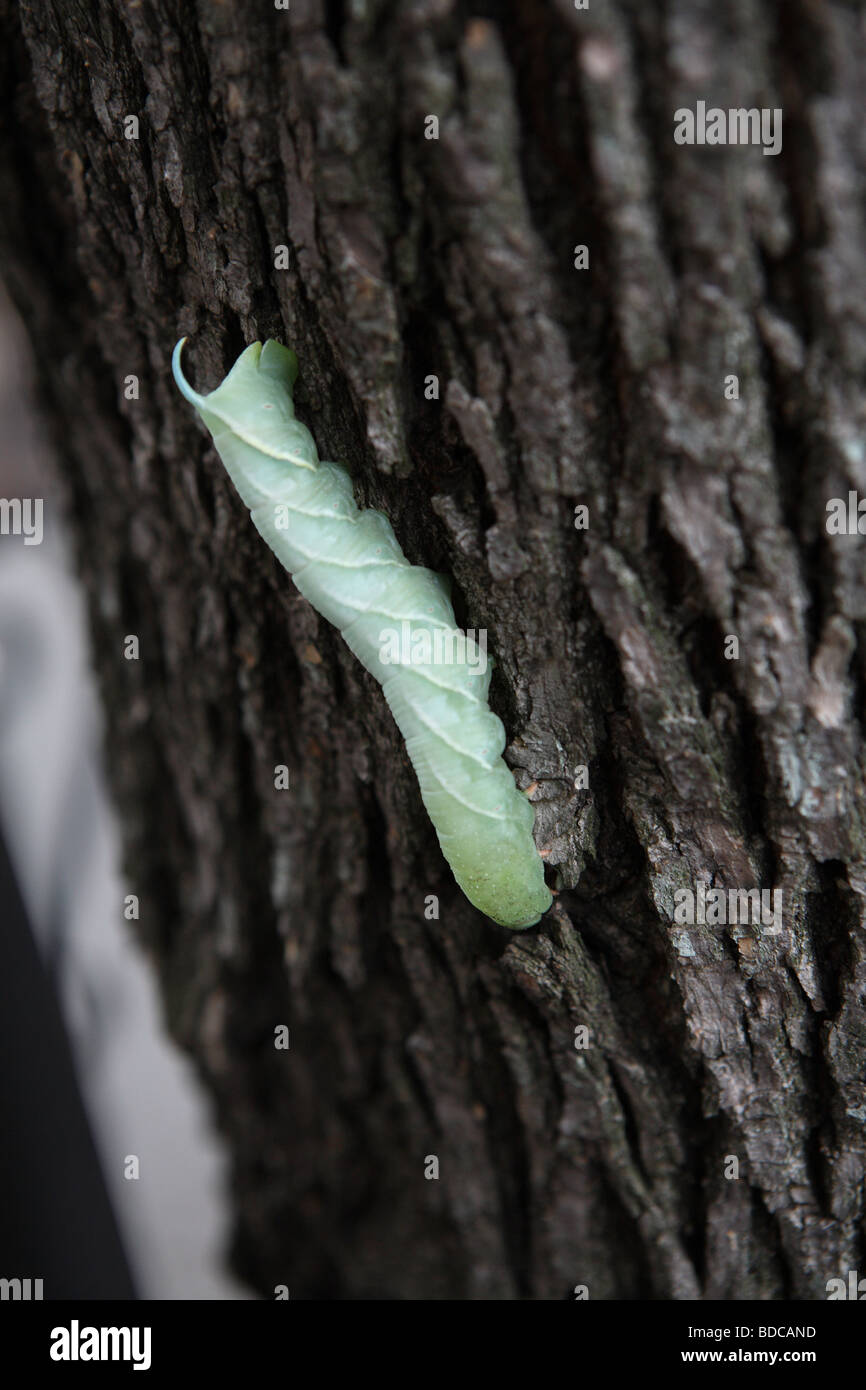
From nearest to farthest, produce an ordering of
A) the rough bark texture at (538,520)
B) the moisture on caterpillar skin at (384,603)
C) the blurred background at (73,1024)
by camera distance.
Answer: the rough bark texture at (538,520) < the moisture on caterpillar skin at (384,603) < the blurred background at (73,1024)

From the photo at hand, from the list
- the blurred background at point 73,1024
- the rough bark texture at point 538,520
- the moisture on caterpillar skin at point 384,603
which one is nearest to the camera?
the rough bark texture at point 538,520

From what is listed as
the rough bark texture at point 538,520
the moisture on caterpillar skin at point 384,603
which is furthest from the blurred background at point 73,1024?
the moisture on caterpillar skin at point 384,603

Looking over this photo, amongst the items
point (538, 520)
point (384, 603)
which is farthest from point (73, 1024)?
point (538, 520)

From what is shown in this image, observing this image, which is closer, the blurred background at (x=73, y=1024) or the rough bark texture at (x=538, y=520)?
the rough bark texture at (x=538, y=520)

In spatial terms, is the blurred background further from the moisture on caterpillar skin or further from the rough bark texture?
the moisture on caterpillar skin

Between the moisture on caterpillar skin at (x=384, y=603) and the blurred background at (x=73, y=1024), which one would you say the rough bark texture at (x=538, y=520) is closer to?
the moisture on caterpillar skin at (x=384, y=603)

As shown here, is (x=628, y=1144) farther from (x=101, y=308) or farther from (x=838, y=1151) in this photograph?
(x=101, y=308)
